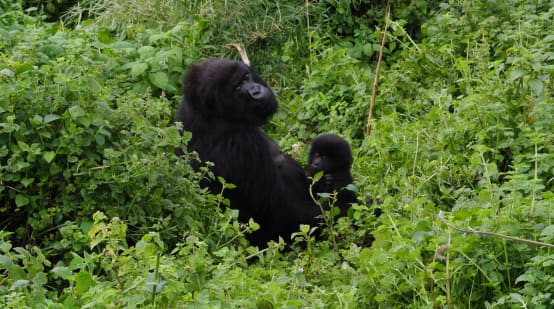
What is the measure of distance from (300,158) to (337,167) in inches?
29.8

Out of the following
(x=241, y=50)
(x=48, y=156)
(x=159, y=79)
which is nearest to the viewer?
(x=48, y=156)

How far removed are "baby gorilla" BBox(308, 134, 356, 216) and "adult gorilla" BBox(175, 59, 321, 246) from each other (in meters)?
0.18

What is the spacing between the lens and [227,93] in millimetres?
6000

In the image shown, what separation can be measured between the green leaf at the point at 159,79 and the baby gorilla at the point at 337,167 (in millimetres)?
1251

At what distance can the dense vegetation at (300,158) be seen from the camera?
3.81 m

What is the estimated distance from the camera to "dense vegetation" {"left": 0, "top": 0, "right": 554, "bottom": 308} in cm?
381

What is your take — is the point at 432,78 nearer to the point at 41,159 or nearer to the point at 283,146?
the point at 283,146

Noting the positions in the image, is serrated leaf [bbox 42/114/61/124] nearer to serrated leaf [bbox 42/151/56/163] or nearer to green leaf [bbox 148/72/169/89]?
serrated leaf [bbox 42/151/56/163]

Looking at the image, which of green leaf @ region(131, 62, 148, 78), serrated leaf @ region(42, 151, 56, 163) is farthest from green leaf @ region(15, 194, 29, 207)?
green leaf @ region(131, 62, 148, 78)

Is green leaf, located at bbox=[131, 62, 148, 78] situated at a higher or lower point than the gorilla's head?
higher

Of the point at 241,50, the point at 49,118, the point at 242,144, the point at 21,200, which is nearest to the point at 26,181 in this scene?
the point at 21,200

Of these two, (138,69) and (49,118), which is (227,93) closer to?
(138,69)

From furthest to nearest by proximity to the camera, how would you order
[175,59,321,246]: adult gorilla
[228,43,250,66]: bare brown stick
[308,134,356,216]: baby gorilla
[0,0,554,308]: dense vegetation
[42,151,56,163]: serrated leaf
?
[228,43,250,66]: bare brown stick
[308,134,356,216]: baby gorilla
[175,59,321,246]: adult gorilla
[42,151,56,163]: serrated leaf
[0,0,554,308]: dense vegetation

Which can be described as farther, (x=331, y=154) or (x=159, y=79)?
(x=159, y=79)
